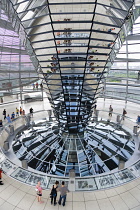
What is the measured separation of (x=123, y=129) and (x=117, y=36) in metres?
8.59

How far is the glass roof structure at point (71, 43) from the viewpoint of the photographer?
9.82m

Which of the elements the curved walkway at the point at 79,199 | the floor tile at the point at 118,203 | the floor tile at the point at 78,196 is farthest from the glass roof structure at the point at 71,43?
the floor tile at the point at 118,203

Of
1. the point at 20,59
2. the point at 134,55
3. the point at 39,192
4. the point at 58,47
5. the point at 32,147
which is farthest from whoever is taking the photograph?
the point at 20,59

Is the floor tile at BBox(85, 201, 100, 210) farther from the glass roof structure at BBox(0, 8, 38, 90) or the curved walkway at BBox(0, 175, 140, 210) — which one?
the glass roof structure at BBox(0, 8, 38, 90)

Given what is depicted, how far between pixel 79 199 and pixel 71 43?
8644mm

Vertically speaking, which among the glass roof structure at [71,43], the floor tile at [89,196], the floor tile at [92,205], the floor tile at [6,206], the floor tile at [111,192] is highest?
the glass roof structure at [71,43]

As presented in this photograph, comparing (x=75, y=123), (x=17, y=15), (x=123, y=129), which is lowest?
(x=123, y=129)

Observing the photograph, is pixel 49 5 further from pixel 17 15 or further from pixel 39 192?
pixel 39 192

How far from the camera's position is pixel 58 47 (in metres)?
11.1

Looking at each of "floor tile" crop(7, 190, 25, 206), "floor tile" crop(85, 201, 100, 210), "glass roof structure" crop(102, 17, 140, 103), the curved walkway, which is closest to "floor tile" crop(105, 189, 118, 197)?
the curved walkway

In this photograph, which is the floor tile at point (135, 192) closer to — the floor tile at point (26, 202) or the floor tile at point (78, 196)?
the floor tile at point (78, 196)

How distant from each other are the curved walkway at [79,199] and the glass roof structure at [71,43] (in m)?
6.14

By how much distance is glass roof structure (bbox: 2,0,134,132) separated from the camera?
9.82 m

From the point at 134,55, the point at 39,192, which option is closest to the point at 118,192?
the point at 39,192
